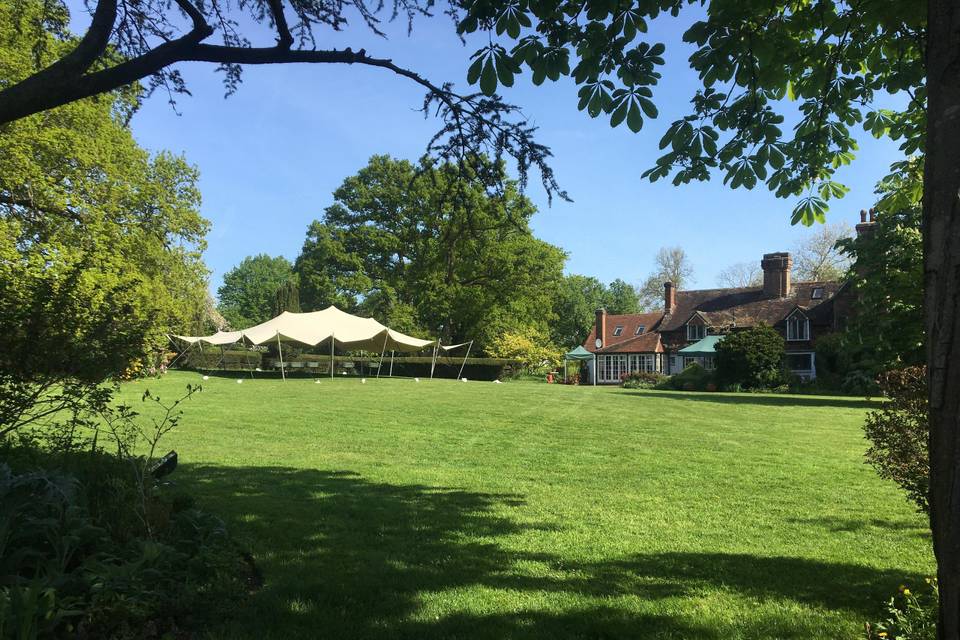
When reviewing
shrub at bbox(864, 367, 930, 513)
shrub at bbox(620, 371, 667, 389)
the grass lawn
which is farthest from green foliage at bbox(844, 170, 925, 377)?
shrub at bbox(864, 367, 930, 513)

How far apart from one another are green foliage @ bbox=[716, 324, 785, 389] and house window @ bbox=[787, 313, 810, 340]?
8800 mm

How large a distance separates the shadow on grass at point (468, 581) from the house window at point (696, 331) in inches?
1572

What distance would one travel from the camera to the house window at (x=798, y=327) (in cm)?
3759

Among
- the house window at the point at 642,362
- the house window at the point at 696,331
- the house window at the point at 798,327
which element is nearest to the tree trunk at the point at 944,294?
the house window at the point at 798,327

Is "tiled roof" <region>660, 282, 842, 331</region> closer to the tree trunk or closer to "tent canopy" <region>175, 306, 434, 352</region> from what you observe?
"tent canopy" <region>175, 306, 434, 352</region>

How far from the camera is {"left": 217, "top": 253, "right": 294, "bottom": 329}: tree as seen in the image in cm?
8238

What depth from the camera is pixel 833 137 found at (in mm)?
4762

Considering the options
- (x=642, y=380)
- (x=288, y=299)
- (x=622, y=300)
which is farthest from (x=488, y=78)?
(x=622, y=300)

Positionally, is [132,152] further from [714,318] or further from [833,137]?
[714,318]

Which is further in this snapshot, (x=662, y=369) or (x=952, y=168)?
(x=662, y=369)

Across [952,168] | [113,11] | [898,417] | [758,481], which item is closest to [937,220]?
[952,168]

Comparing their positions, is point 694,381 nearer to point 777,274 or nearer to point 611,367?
point 611,367

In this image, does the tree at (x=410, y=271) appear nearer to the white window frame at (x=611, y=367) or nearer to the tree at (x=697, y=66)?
the white window frame at (x=611, y=367)

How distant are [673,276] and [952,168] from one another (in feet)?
199
